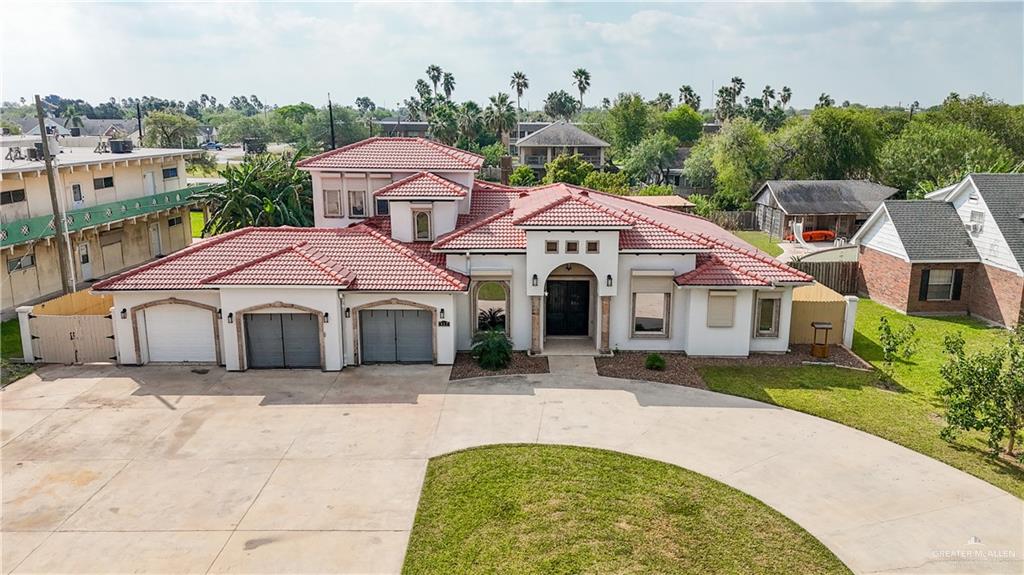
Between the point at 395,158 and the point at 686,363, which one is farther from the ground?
the point at 395,158

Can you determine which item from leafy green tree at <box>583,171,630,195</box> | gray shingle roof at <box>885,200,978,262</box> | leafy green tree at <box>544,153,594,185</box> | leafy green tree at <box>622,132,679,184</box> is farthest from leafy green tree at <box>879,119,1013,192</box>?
leafy green tree at <box>544,153,594,185</box>

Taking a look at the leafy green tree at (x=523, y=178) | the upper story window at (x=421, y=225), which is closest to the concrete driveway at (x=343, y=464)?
the upper story window at (x=421, y=225)

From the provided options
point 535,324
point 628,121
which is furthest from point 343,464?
point 628,121

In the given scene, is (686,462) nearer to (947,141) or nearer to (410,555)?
(410,555)

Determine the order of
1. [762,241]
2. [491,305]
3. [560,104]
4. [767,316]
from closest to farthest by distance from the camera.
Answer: [767,316] < [491,305] < [762,241] < [560,104]

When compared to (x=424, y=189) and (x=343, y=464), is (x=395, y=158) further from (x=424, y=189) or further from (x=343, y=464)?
(x=343, y=464)

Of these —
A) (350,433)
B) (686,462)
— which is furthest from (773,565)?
(350,433)
